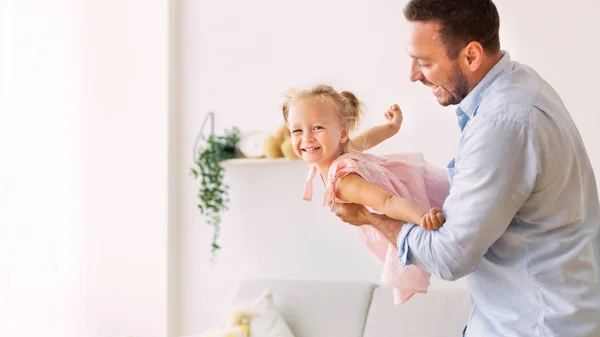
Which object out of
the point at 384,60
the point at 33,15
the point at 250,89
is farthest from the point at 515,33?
the point at 33,15

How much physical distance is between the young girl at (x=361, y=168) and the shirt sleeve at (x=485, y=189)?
292mm

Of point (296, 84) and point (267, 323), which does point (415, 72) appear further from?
point (296, 84)

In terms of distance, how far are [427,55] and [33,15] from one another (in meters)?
3.39

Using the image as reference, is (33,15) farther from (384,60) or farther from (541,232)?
(541,232)

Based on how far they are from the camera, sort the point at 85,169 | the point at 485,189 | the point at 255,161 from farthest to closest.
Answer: the point at 85,169 < the point at 255,161 < the point at 485,189

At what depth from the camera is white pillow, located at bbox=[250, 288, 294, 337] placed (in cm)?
309

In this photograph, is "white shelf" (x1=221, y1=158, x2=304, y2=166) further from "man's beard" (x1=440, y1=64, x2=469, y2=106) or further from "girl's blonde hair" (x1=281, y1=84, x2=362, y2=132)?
"man's beard" (x1=440, y1=64, x2=469, y2=106)

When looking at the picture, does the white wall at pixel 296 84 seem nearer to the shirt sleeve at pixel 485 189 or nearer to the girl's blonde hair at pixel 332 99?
the girl's blonde hair at pixel 332 99

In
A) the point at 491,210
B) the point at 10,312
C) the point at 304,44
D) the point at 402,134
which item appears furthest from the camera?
the point at 10,312

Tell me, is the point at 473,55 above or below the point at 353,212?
above

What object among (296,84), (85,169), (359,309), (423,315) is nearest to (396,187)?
(423,315)

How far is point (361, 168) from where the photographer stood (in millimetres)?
1848

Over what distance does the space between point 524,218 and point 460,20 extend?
411mm

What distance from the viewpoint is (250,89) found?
12.5ft
